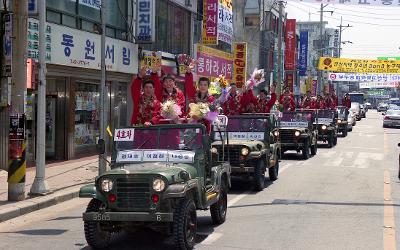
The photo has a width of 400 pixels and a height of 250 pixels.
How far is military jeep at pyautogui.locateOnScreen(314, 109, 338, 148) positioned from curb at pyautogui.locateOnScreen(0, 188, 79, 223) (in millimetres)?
14763

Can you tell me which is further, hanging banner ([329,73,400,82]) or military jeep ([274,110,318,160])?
hanging banner ([329,73,400,82])

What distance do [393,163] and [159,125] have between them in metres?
12.9

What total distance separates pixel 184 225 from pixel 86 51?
11.7 metres

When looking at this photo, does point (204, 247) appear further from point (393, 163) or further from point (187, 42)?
point (187, 42)

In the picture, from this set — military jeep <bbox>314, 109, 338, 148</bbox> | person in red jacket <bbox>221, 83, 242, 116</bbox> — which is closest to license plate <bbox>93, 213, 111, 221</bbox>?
person in red jacket <bbox>221, 83, 242, 116</bbox>

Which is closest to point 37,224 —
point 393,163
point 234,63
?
point 393,163

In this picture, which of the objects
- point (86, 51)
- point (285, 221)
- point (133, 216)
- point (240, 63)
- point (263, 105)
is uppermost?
point (240, 63)

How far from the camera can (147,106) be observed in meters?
9.00

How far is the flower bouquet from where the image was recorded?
27.7ft

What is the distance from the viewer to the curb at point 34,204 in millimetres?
9422

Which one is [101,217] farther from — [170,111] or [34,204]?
[34,204]

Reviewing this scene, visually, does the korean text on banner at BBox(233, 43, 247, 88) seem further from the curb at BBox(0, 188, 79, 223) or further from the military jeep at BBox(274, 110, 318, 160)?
the curb at BBox(0, 188, 79, 223)

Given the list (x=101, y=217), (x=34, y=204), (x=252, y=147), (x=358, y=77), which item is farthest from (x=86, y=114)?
(x=358, y=77)

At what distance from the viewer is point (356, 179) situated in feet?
47.4
